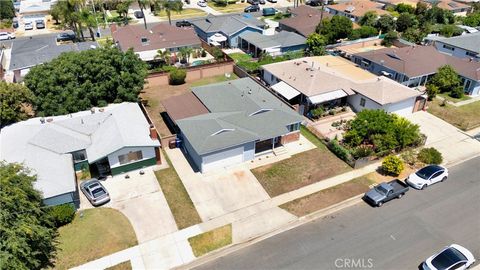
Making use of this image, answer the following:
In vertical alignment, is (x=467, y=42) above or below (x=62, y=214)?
above

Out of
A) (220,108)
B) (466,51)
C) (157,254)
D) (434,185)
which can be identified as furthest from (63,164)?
(466,51)

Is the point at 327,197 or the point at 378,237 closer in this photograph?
the point at 378,237

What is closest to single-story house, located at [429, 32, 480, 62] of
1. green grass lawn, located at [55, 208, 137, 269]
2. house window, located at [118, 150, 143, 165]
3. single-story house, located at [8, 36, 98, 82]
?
house window, located at [118, 150, 143, 165]

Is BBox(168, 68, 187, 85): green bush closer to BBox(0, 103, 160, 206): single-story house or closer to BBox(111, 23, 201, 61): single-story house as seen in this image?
BBox(111, 23, 201, 61): single-story house

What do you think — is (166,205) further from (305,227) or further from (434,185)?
(434,185)

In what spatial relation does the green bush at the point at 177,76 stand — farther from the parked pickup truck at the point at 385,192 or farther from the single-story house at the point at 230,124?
the parked pickup truck at the point at 385,192

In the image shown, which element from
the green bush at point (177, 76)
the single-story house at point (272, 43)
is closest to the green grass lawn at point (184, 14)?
the single-story house at point (272, 43)

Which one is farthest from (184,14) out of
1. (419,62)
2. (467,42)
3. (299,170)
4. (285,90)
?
(299,170)

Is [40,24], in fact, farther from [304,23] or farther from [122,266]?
[122,266]
